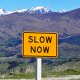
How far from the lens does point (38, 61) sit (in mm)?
8836

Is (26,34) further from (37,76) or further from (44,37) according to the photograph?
(37,76)

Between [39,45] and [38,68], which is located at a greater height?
[39,45]

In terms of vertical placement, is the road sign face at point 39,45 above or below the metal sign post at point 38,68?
above

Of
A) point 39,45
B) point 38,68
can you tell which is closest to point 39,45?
point 39,45

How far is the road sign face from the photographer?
29.0ft

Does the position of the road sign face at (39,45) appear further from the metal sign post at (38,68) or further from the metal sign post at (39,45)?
the metal sign post at (38,68)

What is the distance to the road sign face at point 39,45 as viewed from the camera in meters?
8.85

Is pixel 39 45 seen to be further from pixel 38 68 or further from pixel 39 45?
pixel 38 68

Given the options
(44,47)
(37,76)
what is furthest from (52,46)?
(37,76)

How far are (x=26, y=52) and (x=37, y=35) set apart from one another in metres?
0.43

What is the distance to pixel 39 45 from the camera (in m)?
8.91

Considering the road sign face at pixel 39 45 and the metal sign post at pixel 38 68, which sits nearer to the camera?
the metal sign post at pixel 38 68

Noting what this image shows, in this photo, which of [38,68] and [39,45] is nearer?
[38,68]

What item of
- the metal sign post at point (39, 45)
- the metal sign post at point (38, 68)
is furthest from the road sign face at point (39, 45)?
the metal sign post at point (38, 68)
